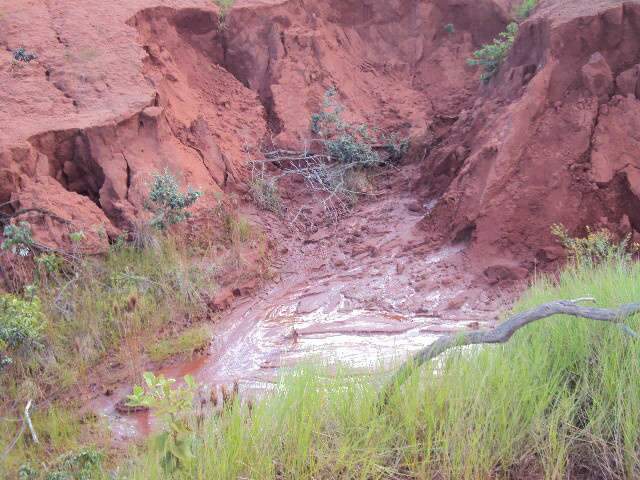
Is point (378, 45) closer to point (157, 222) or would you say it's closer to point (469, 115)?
point (469, 115)

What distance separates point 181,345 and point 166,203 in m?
1.32

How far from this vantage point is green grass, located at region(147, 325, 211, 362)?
479 centimetres

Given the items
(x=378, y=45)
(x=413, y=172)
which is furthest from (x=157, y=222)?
(x=378, y=45)

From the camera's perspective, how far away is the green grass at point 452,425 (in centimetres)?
265

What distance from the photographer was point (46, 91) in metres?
5.91

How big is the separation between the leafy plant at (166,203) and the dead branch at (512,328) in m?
3.15

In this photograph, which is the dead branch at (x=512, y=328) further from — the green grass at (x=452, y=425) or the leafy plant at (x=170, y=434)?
the leafy plant at (x=170, y=434)

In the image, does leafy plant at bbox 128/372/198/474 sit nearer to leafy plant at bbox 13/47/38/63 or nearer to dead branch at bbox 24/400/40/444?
dead branch at bbox 24/400/40/444

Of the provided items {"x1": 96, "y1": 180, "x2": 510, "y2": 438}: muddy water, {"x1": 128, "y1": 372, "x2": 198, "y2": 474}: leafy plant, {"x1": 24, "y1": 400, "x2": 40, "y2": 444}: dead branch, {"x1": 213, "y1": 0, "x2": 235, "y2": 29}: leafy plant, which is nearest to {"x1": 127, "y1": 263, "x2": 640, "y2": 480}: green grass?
{"x1": 128, "y1": 372, "x2": 198, "y2": 474}: leafy plant

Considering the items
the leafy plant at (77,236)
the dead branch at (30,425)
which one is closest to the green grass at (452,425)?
the dead branch at (30,425)

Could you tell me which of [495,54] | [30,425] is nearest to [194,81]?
[495,54]

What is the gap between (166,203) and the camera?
18.5 ft

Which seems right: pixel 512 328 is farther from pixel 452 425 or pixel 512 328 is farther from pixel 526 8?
pixel 526 8

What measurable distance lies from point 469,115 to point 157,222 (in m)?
3.23
